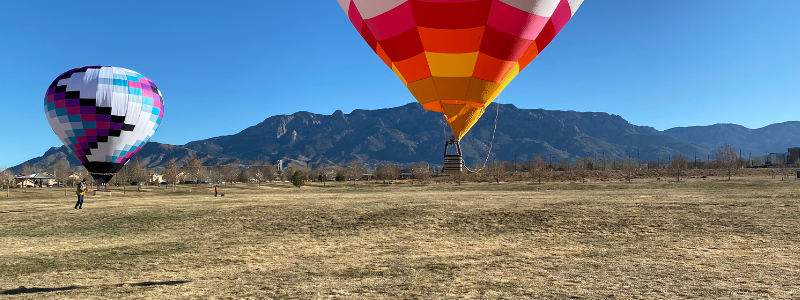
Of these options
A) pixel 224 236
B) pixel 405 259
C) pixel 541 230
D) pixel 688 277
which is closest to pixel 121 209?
pixel 224 236

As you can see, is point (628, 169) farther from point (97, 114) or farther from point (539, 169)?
point (97, 114)

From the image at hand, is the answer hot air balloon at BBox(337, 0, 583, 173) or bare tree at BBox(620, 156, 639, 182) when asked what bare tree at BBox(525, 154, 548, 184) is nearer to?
bare tree at BBox(620, 156, 639, 182)

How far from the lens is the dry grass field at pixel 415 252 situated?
10938mm

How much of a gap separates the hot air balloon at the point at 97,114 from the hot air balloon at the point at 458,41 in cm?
3339

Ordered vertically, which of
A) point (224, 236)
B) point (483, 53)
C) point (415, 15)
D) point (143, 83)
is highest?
point (143, 83)

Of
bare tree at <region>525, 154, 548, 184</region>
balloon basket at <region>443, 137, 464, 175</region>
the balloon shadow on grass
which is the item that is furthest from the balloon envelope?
bare tree at <region>525, 154, 548, 184</region>

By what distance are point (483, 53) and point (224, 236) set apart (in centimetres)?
1494

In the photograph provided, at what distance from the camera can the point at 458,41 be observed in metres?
10.6

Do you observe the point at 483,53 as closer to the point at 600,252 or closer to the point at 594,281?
the point at 594,281

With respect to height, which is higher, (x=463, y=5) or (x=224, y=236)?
(x=463, y=5)

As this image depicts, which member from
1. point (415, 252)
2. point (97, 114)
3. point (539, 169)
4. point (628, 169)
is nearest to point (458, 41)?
point (415, 252)

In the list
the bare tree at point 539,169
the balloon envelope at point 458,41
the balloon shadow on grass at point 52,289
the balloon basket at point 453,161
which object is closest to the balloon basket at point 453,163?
the balloon basket at point 453,161

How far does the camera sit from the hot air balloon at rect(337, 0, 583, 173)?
34.0ft

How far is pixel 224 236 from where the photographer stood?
67.2 feet
